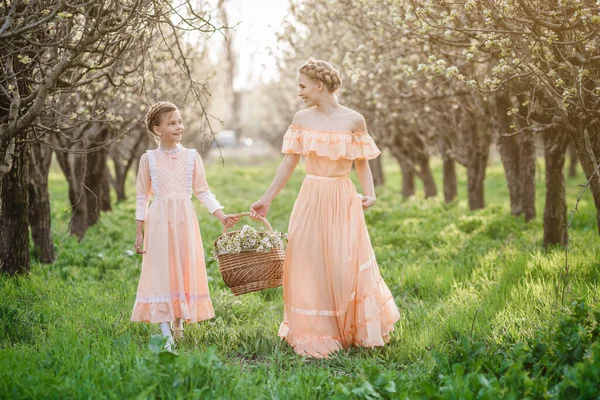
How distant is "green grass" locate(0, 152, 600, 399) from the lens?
375 centimetres

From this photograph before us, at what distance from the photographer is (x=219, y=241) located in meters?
5.05

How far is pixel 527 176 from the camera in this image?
1017 cm

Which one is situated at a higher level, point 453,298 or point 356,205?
point 356,205

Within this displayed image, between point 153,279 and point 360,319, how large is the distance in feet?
5.60

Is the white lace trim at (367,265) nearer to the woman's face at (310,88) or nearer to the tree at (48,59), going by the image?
the woman's face at (310,88)

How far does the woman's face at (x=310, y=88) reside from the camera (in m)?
5.02

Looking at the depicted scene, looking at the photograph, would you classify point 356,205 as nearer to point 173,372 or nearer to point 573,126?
point 173,372

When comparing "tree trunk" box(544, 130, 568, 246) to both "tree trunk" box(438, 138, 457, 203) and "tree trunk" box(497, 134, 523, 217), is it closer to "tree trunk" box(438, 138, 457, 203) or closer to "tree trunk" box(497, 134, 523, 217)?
"tree trunk" box(497, 134, 523, 217)

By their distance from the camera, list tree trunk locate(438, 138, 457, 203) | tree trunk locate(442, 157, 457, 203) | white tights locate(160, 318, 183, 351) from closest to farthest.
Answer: white tights locate(160, 318, 183, 351), tree trunk locate(438, 138, 457, 203), tree trunk locate(442, 157, 457, 203)

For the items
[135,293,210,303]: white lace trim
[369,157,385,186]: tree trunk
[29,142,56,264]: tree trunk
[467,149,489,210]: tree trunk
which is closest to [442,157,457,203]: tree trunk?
[467,149,489,210]: tree trunk

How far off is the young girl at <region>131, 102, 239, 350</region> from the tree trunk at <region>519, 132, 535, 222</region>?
6124mm

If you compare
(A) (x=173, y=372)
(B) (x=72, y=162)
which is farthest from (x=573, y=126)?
(B) (x=72, y=162)

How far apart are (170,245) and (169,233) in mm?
98

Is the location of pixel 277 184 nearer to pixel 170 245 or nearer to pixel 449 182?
pixel 170 245
